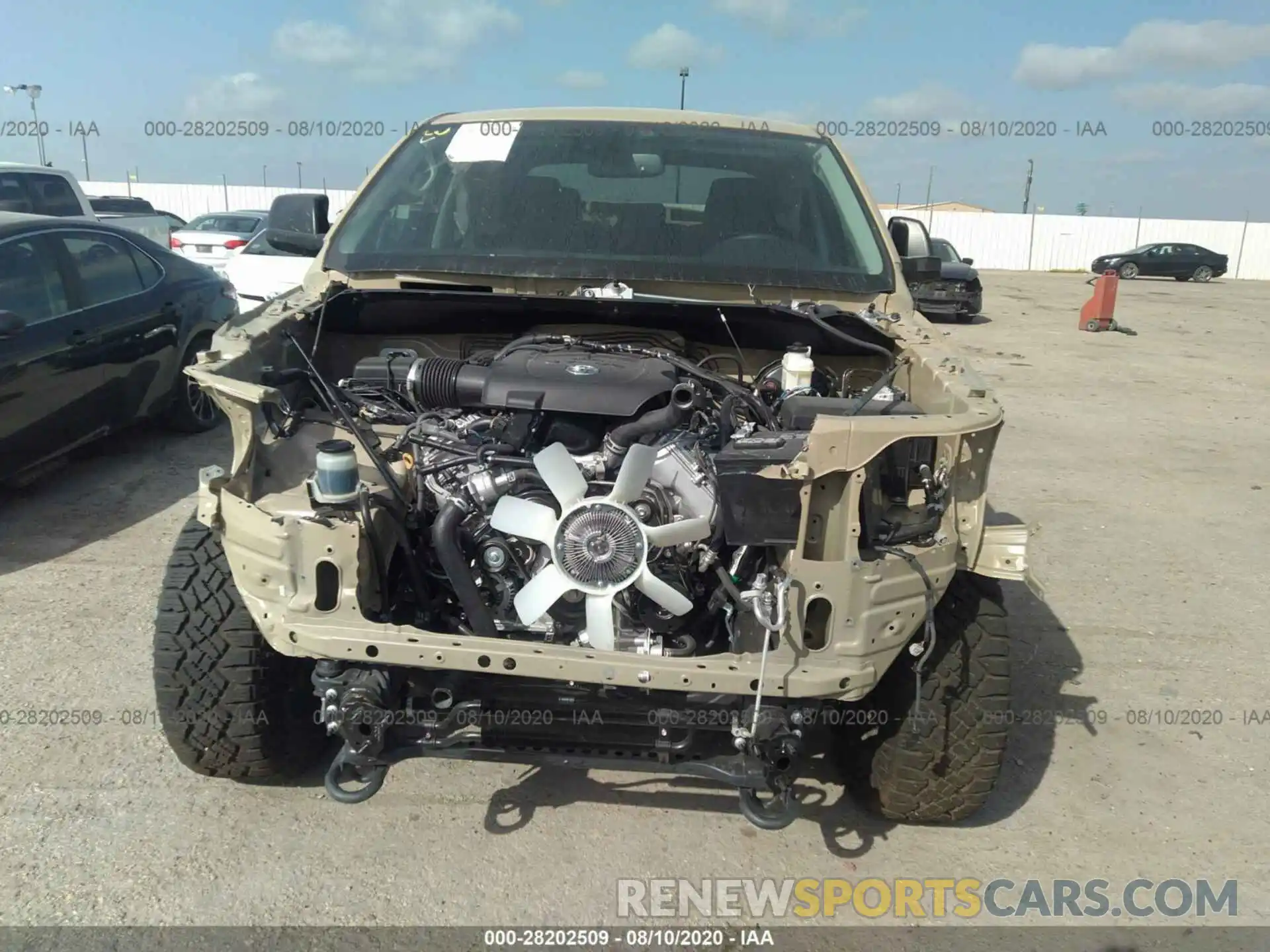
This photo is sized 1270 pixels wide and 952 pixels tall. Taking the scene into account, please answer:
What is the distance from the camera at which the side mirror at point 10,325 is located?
443cm

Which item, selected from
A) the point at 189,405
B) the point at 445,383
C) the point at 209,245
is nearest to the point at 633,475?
the point at 445,383

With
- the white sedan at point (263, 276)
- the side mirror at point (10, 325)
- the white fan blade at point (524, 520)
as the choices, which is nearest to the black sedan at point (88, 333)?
the side mirror at point (10, 325)

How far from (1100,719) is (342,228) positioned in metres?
3.36

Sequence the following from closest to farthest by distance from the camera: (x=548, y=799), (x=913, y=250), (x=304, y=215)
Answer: (x=548, y=799), (x=304, y=215), (x=913, y=250)

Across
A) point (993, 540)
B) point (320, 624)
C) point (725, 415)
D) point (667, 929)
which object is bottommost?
point (667, 929)

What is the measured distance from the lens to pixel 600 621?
2.24m

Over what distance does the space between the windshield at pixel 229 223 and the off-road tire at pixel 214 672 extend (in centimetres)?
1369

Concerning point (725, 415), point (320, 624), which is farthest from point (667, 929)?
point (725, 415)

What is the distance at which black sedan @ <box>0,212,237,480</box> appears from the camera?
15.3ft

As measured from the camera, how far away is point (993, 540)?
2338mm

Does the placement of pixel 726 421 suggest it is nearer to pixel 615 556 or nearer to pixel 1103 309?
pixel 615 556

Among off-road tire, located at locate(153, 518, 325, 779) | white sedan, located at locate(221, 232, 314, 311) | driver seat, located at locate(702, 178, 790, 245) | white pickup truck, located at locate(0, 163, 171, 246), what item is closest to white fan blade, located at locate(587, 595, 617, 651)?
off-road tire, located at locate(153, 518, 325, 779)

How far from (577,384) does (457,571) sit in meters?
0.63

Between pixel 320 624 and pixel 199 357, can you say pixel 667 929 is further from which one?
pixel 199 357
